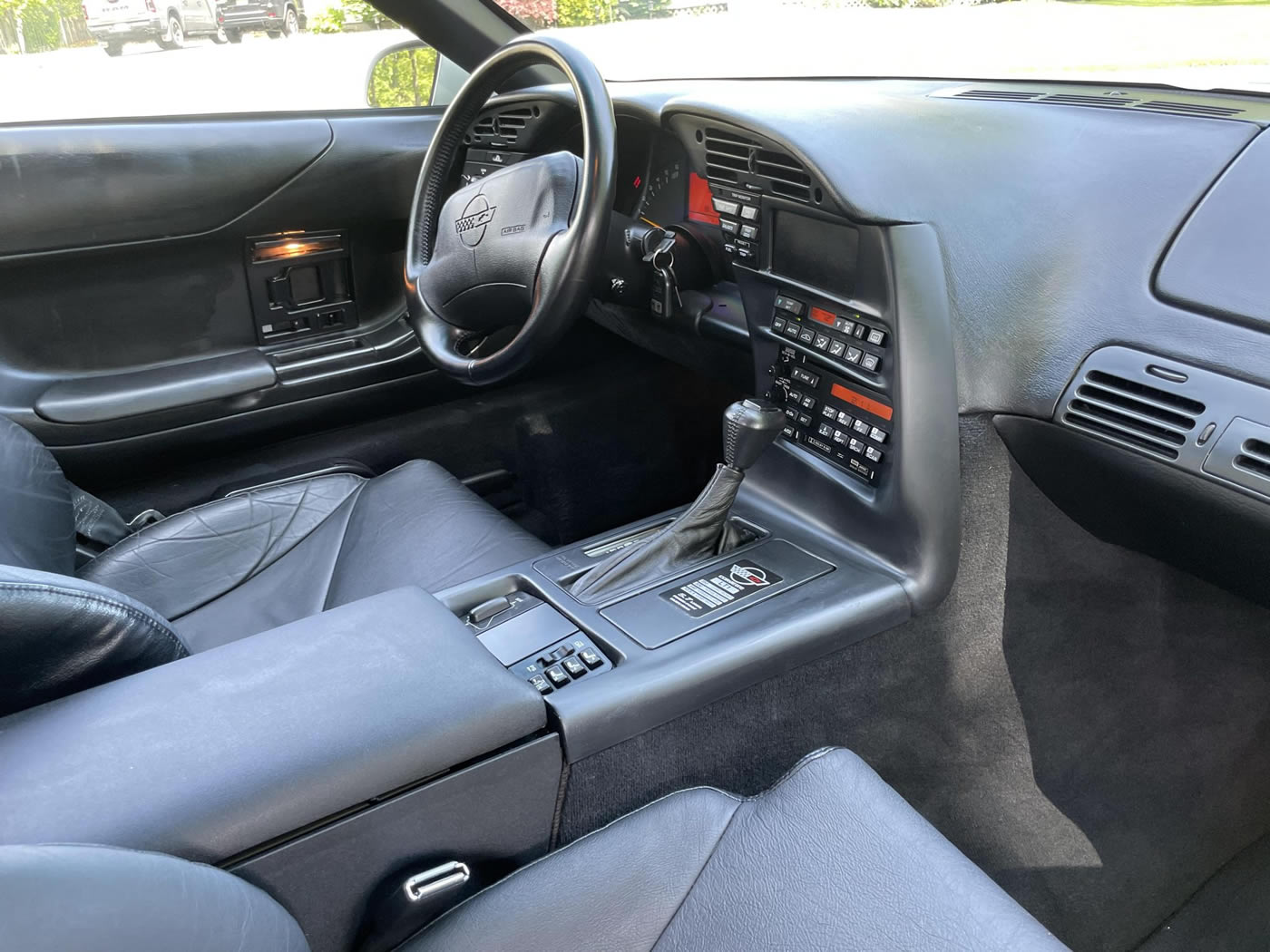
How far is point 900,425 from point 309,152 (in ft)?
4.54

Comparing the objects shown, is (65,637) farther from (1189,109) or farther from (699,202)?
(1189,109)

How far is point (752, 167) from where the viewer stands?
4.33 feet

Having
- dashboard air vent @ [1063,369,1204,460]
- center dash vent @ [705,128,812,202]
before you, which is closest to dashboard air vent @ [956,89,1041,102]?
center dash vent @ [705,128,812,202]

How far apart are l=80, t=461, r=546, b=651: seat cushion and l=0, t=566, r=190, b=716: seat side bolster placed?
51 cm

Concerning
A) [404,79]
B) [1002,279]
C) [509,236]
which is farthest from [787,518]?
[404,79]

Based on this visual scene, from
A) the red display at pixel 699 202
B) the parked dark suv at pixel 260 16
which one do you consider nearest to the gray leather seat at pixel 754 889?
the red display at pixel 699 202

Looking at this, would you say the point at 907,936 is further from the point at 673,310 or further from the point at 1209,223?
the point at 673,310

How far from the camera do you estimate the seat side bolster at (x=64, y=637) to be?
2.42 ft

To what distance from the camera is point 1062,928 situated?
1.36 metres

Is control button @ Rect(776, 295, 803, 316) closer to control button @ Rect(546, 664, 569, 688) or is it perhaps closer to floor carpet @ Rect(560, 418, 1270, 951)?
floor carpet @ Rect(560, 418, 1270, 951)

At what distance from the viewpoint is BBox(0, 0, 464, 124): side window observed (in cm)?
183

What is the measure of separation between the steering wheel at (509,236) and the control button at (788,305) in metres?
0.25

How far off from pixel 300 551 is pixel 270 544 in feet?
0.17

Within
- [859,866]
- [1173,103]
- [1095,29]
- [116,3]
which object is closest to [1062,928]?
[859,866]
